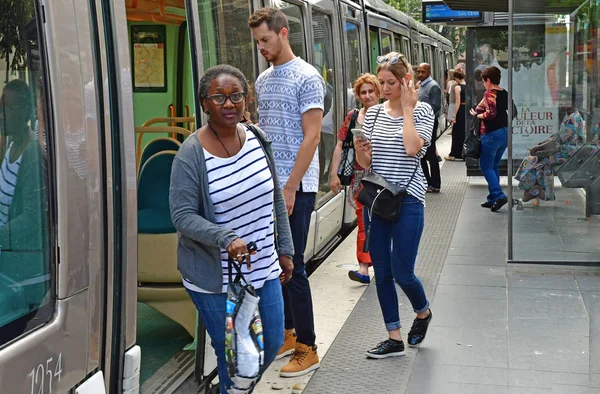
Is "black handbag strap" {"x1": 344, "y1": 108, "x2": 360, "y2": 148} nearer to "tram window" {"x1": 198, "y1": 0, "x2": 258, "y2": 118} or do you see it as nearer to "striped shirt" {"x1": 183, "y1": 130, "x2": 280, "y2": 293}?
"tram window" {"x1": 198, "y1": 0, "x2": 258, "y2": 118}

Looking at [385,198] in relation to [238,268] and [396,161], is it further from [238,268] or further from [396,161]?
[238,268]

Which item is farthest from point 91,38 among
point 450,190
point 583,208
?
point 450,190

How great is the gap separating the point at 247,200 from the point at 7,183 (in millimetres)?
1073

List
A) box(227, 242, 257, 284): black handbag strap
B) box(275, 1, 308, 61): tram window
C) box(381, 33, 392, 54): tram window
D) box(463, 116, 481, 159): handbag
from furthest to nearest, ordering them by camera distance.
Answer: box(381, 33, 392, 54): tram window
box(463, 116, 481, 159): handbag
box(275, 1, 308, 61): tram window
box(227, 242, 257, 284): black handbag strap

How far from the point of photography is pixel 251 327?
3551 millimetres

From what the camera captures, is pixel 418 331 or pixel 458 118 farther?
pixel 458 118

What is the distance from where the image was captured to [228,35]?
17.0 feet

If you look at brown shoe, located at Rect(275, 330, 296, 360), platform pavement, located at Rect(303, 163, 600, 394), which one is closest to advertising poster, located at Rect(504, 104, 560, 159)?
platform pavement, located at Rect(303, 163, 600, 394)

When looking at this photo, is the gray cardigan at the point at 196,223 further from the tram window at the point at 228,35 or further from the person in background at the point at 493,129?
the person in background at the point at 493,129

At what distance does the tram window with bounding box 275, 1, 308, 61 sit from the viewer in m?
7.40

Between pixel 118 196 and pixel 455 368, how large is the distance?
2762 mm

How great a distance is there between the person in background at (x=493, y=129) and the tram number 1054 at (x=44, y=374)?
29.2ft

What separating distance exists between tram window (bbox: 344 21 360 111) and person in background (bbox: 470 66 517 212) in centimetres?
156

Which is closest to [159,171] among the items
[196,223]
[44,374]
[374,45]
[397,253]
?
[397,253]
